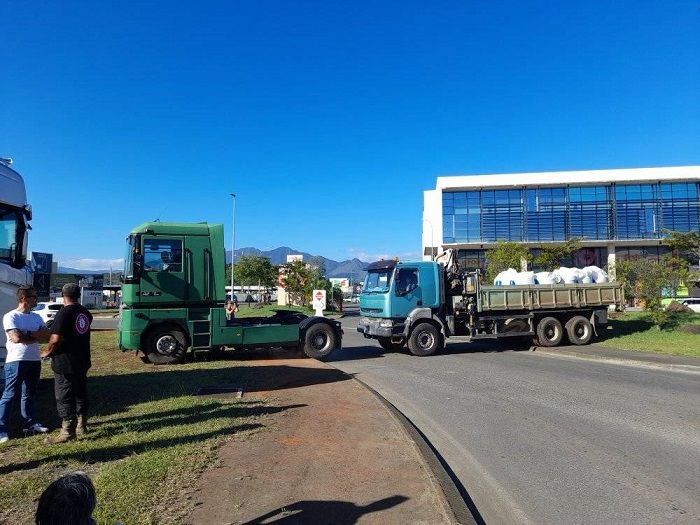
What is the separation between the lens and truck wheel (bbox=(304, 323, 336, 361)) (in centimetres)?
1492

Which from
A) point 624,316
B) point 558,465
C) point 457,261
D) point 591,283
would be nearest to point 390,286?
point 457,261

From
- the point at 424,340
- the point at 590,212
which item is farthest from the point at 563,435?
the point at 590,212

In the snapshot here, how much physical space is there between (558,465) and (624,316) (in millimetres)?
21257

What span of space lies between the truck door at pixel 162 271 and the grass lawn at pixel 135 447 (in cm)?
301

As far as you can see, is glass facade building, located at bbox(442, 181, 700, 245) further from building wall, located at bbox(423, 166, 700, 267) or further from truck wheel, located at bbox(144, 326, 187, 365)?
truck wheel, located at bbox(144, 326, 187, 365)

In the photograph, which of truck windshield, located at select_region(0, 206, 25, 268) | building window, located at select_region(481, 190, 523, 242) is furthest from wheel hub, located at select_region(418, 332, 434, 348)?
building window, located at select_region(481, 190, 523, 242)

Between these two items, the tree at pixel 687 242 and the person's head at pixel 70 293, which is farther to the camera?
the tree at pixel 687 242

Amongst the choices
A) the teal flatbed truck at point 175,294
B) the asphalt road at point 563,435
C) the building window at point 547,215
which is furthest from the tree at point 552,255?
the teal flatbed truck at point 175,294

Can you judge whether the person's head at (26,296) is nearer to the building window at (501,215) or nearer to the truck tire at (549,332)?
the truck tire at (549,332)

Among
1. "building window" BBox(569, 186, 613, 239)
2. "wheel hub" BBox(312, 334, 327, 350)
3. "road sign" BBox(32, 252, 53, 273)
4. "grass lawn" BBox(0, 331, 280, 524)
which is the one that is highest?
"building window" BBox(569, 186, 613, 239)

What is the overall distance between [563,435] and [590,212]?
5553 cm

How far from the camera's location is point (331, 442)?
6113mm

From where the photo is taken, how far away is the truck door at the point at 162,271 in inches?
496

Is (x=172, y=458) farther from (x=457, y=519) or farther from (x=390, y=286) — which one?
(x=390, y=286)
